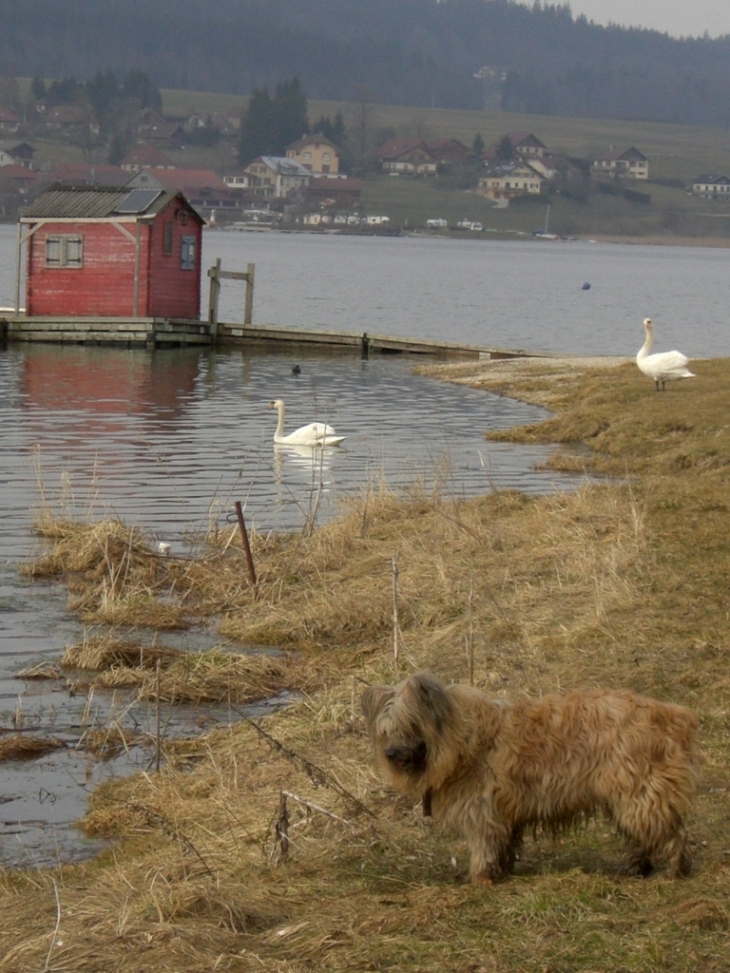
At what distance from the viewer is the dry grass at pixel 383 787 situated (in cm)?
525

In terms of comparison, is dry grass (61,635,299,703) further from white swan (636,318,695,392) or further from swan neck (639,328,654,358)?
swan neck (639,328,654,358)

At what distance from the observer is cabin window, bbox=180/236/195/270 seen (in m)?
43.1

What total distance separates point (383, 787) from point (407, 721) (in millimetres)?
1788

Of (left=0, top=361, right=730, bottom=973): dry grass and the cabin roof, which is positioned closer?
(left=0, top=361, right=730, bottom=973): dry grass

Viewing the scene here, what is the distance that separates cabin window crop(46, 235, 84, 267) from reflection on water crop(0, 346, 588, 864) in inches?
111

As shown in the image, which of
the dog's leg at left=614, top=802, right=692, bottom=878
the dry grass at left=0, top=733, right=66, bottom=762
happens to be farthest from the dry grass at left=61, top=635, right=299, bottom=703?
the dog's leg at left=614, top=802, right=692, bottom=878

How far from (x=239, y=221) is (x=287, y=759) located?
189m

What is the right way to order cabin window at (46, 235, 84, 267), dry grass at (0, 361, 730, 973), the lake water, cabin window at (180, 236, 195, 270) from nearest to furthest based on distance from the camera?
dry grass at (0, 361, 730, 973) → the lake water → cabin window at (46, 235, 84, 267) → cabin window at (180, 236, 195, 270)

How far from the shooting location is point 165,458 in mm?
21500

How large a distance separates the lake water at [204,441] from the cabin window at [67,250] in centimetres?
286

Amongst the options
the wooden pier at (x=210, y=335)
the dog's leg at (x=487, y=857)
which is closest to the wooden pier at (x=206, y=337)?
the wooden pier at (x=210, y=335)

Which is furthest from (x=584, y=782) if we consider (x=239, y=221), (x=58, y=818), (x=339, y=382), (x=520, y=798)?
(x=239, y=221)

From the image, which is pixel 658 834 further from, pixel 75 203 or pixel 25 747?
pixel 75 203

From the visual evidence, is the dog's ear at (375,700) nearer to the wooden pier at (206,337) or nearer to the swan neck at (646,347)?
the swan neck at (646,347)
